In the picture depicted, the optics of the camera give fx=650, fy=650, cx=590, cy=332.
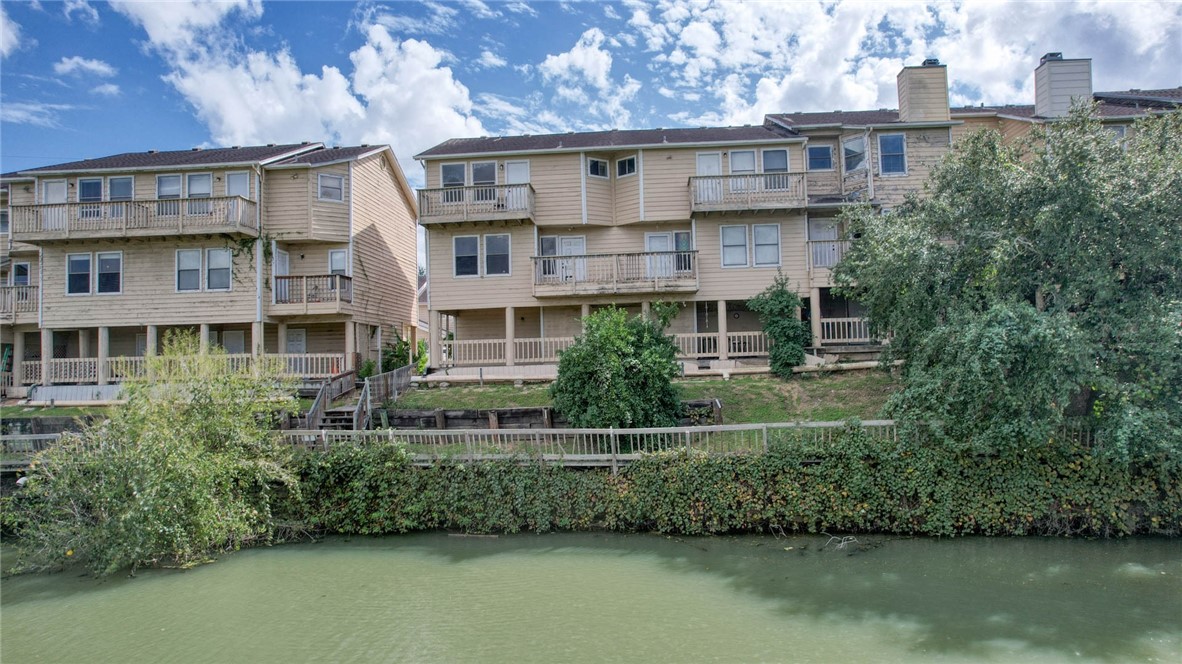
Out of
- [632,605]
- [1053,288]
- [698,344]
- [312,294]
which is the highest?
[312,294]

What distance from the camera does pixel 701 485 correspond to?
13.8 meters

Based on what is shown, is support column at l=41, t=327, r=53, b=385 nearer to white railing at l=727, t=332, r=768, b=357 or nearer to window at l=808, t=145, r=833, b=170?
white railing at l=727, t=332, r=768, b=357

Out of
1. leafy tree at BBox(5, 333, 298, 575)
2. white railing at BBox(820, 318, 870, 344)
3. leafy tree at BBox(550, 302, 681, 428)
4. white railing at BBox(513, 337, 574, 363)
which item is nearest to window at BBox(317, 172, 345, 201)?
white railing at BBox(513, 337, 574, 363)

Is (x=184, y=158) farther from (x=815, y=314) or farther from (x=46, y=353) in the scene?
(x=815, y=314)

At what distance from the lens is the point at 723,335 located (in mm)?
23078

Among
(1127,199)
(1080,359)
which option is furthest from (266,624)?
(1127,199)

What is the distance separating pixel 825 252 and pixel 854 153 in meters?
4.42

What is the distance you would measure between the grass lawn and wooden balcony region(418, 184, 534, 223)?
6255 millimetres

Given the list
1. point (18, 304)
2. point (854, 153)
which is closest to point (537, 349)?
point (854, 153)

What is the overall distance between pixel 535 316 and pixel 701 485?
13513mm

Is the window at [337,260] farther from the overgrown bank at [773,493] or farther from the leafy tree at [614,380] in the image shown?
the leafy tree at [614,380]

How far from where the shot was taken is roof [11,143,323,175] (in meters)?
24.5

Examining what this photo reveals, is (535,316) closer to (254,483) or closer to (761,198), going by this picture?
(761,198)

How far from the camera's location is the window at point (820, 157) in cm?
2556
